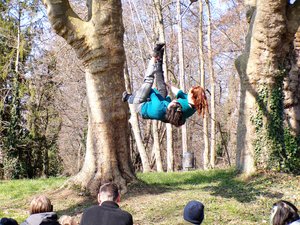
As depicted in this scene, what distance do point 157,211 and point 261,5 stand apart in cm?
559

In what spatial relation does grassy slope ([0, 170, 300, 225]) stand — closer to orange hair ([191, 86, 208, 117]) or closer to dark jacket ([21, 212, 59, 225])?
orange hair ([191, 86, 208, 117])

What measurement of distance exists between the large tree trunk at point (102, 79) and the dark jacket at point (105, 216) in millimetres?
5281

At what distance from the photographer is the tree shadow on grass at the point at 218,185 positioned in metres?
9.62

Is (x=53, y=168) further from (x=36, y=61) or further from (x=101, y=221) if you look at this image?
(x=101, y=221)

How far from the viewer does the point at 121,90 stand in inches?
393

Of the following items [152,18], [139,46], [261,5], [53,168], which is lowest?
[53,168]

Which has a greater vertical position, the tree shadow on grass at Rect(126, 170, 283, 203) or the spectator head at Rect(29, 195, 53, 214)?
the spectator head at Rect(29, 195, 53, 214)

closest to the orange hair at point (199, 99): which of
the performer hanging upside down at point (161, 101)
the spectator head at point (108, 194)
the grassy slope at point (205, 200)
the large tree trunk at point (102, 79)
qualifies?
the performer hanging upside down at point (161, 101)

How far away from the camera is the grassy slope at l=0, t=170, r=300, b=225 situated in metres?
8.10

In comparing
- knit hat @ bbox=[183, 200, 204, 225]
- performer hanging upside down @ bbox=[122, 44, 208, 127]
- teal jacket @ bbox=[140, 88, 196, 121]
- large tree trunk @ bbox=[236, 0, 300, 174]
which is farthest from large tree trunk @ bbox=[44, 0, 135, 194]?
knit hat @ bbox=[183, 200, 204, 225]

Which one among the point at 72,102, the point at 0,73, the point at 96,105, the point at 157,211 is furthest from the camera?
the point at 72,102

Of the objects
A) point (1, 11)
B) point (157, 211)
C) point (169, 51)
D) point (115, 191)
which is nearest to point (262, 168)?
point (157, 211)

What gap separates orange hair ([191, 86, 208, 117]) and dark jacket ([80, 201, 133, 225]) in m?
3.36

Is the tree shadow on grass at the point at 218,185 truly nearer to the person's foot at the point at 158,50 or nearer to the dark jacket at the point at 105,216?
the person's foot at the point at 158,50
